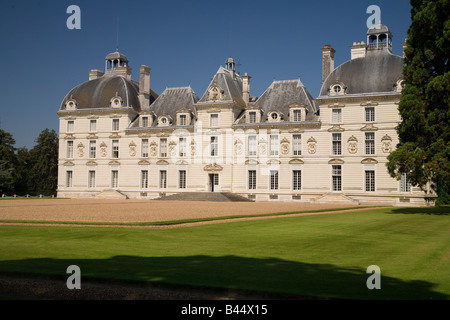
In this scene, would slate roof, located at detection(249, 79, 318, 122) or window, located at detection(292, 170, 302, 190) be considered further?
slate roof, located at detection(249, 79, 318, 122)

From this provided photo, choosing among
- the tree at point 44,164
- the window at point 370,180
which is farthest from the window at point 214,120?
the tree at point 44,164

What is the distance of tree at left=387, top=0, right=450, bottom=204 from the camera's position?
25797 millimetres

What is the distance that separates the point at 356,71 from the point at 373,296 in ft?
129

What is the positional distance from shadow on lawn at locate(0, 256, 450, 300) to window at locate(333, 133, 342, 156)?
114 feet

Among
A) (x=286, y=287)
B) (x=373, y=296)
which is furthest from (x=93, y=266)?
(x=373, y=296)

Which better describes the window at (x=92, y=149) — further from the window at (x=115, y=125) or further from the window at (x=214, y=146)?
the window at (x=214, y=146)

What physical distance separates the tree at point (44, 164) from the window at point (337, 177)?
36940 mm

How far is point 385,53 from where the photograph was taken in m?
44.3

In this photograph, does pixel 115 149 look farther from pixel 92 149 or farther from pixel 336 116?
pixel 336 116

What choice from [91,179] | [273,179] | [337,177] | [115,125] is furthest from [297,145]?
[91,179]

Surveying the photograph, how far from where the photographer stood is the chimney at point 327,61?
4674cm

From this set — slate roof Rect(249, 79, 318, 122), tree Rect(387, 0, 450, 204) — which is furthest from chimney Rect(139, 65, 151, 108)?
tree Rect(387, 0, 450, 204)

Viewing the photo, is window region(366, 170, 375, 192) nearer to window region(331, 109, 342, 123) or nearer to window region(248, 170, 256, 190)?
window region(331, 109, 342, 123)

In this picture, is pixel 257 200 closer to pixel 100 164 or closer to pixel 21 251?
pixel 100 164
